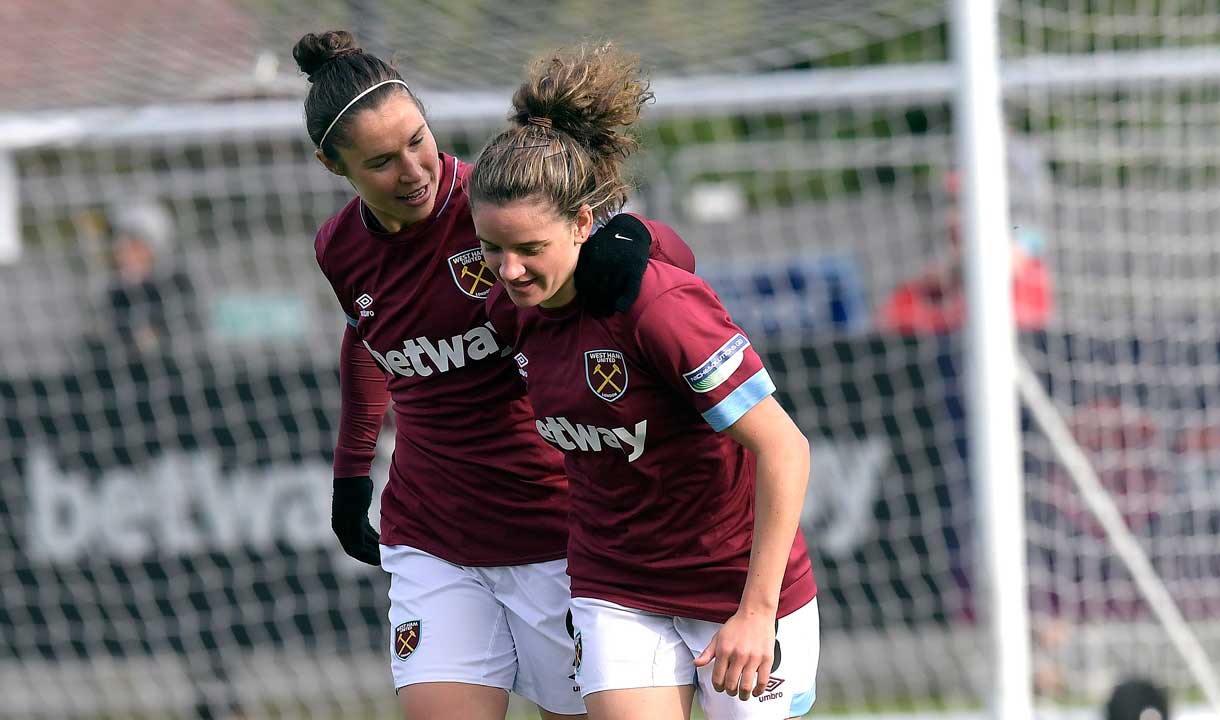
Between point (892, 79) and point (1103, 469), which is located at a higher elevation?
point (892, 79)

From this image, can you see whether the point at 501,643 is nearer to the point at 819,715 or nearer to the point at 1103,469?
the point at 819,715

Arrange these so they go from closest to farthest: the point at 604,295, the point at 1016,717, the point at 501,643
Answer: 1. the point at 604,295
2. the point at 501,643
3. the point at 1016,717

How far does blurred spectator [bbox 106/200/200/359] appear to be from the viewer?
6516 mm

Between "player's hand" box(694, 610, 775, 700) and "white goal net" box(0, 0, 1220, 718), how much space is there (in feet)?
11.8

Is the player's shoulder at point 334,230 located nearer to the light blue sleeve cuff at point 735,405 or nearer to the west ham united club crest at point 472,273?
the west ham united club crest at point 472,273

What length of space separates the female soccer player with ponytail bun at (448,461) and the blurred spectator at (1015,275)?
3256 mm

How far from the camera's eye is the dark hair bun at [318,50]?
2975 millimetres

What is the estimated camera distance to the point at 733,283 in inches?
285

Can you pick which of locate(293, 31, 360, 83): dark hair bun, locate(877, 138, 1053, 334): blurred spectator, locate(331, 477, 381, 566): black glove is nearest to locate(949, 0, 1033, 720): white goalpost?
locate(877, 138, 1053, 334): blurred spectator

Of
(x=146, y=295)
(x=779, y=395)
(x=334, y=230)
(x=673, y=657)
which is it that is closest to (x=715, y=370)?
(x=673, y=657)

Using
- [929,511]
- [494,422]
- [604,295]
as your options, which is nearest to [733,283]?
[929,511]

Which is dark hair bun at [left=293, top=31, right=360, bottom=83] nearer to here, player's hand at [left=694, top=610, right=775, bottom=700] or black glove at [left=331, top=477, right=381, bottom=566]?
black glove at [left=331, top=477, right=381, bottom=566]

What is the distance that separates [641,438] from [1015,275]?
425 centimetres

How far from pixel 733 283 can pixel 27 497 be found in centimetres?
348
